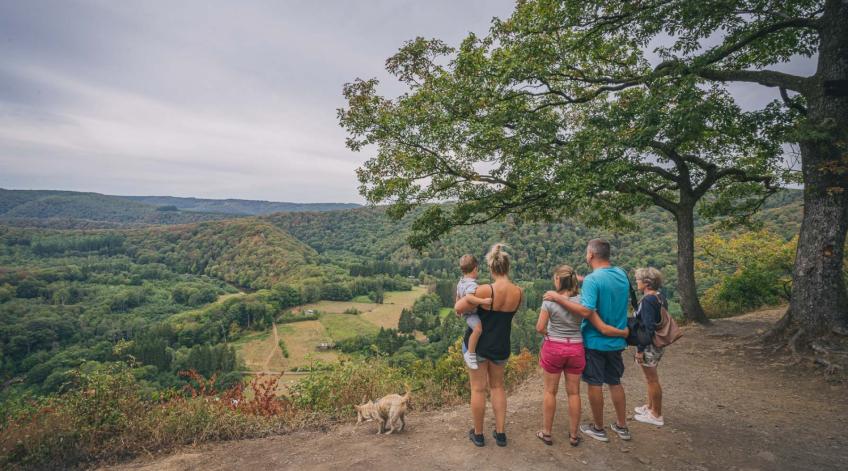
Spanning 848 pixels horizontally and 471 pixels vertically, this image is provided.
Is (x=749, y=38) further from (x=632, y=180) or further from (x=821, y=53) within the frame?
(x=632, y=180)

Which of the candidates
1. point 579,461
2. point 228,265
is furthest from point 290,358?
point 228,265

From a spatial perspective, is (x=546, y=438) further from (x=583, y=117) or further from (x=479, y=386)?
(x=583, y=117)

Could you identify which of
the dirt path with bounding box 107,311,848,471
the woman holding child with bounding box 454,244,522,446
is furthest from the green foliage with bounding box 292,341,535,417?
the woman holding child with bounding box 454,244,522,446

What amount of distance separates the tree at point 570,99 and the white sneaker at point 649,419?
4047 millimetres

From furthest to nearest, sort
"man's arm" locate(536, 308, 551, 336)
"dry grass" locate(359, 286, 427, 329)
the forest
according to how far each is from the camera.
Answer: "dry grass" locate(359, 286, 427, 329)
the forest
"man's arm" locate(536, 308, 551, 336)

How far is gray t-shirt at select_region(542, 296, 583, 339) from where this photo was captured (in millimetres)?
3590

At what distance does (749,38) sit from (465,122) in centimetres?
593

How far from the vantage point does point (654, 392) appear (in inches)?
170

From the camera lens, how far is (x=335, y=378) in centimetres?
598

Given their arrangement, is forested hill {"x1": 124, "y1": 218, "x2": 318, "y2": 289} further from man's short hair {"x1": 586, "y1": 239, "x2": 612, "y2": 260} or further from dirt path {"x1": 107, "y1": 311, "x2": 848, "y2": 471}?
man's short hair {"x1": 586, "y1": 239, "x2": 612, "y2": 260}

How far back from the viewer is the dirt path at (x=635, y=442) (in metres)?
3.66

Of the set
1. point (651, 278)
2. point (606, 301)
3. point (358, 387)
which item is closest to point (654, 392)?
point (651, 278)

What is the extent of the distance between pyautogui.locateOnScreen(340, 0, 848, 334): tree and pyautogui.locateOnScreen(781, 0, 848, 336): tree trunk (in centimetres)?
2

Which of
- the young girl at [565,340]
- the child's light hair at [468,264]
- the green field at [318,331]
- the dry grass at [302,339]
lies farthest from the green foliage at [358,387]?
the dry grass at [302,339]
